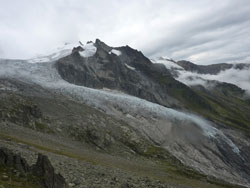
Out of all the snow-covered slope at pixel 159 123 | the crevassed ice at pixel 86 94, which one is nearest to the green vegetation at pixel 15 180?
the snow-covered slope at pixel 159 123

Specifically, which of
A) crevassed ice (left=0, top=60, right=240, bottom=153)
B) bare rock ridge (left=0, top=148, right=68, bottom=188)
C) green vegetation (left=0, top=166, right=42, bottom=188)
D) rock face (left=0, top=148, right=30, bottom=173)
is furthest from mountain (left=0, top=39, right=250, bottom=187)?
rock face (left=0, top=148, right=30, bottom=173)

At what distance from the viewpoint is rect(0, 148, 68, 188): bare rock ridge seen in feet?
80.7

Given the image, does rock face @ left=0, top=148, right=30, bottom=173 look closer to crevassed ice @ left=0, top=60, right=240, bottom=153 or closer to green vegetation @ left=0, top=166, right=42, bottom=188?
green vegetation @ left=0, top=166, right=42, bottom=188

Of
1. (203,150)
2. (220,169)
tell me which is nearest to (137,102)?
(203,150)

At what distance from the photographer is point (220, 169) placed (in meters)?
122

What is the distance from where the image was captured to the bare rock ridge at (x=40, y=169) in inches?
969

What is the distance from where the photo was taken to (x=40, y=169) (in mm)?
26031

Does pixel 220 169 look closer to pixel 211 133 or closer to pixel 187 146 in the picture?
pixel 187 146

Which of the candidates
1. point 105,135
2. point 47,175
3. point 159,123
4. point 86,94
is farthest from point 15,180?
point 159,123

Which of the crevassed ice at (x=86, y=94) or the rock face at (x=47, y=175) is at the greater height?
the crevassed ice at (x=86, y=94)

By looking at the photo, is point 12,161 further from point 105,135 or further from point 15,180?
point 105,135

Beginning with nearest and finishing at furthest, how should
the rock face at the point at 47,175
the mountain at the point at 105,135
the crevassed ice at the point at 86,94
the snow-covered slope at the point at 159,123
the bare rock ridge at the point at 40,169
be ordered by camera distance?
1. the rock face at the point at 47,175
2. the bare rock ridge at the point at 40,169
3. the mountain at the point at 105,135
4. the snow-covered slope at the point at 159,123
5. the crevassed ice at the point at 86,94

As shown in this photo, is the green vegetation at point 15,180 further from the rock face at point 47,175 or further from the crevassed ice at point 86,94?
the crevassed ice at point 86,94

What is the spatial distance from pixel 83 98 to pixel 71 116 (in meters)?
37.5
